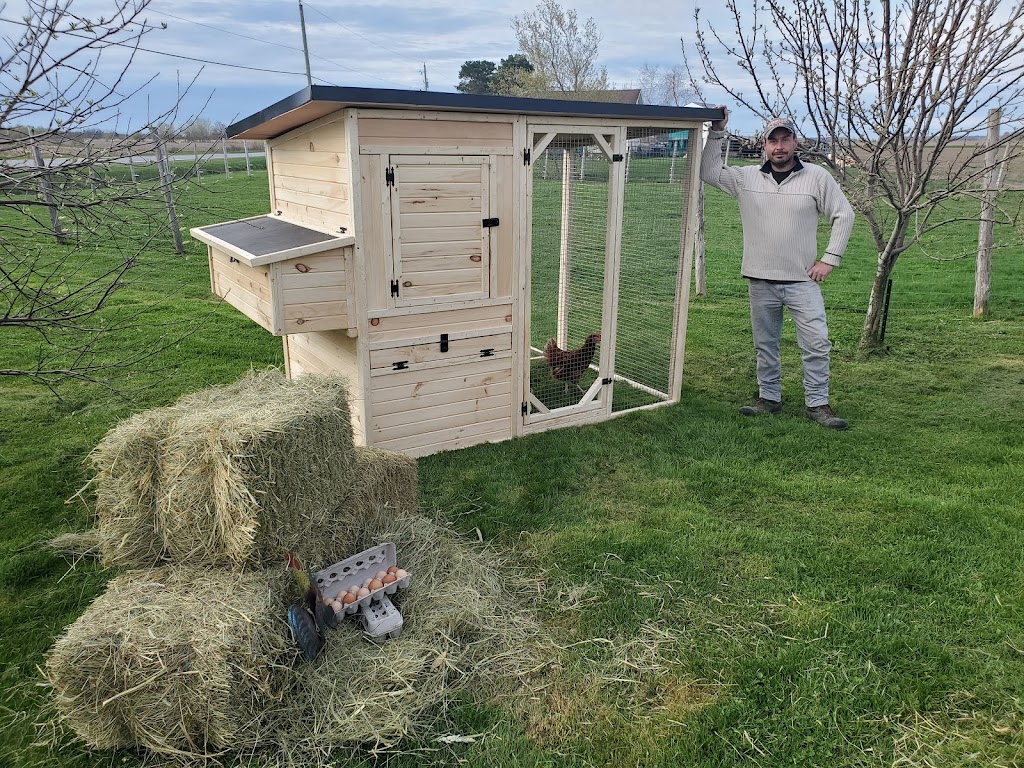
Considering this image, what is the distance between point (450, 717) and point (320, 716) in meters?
0.49

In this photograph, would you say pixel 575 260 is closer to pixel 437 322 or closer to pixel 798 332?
pixel 798 332

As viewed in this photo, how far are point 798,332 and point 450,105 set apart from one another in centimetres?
316

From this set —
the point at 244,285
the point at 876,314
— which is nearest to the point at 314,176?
the point at 244,285

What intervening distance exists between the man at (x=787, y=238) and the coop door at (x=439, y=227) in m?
2.06

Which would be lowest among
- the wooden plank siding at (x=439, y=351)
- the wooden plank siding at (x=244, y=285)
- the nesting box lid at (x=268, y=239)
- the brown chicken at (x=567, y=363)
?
the brown chicken at (x=567, y=363)

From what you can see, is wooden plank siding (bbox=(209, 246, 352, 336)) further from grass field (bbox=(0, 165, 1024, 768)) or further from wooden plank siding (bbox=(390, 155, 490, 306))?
grass field (bbox=(0, 165, 1024, 768))

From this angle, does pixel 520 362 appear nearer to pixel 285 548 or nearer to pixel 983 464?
pixel 285 548

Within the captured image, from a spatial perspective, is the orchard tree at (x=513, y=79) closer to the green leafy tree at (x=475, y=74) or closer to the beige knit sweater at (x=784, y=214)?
the green leafy tree at (x=475, y=74)

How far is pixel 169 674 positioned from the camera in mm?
2455

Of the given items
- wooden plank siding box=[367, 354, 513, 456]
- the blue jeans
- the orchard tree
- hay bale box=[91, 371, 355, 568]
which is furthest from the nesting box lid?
the orchard tree

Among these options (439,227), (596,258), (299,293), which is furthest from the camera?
(596,258)

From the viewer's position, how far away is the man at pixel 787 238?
530cm

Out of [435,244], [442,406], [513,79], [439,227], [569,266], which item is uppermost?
[513,79]

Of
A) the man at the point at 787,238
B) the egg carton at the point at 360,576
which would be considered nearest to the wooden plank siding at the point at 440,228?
the egg carton at the point at 360,576
